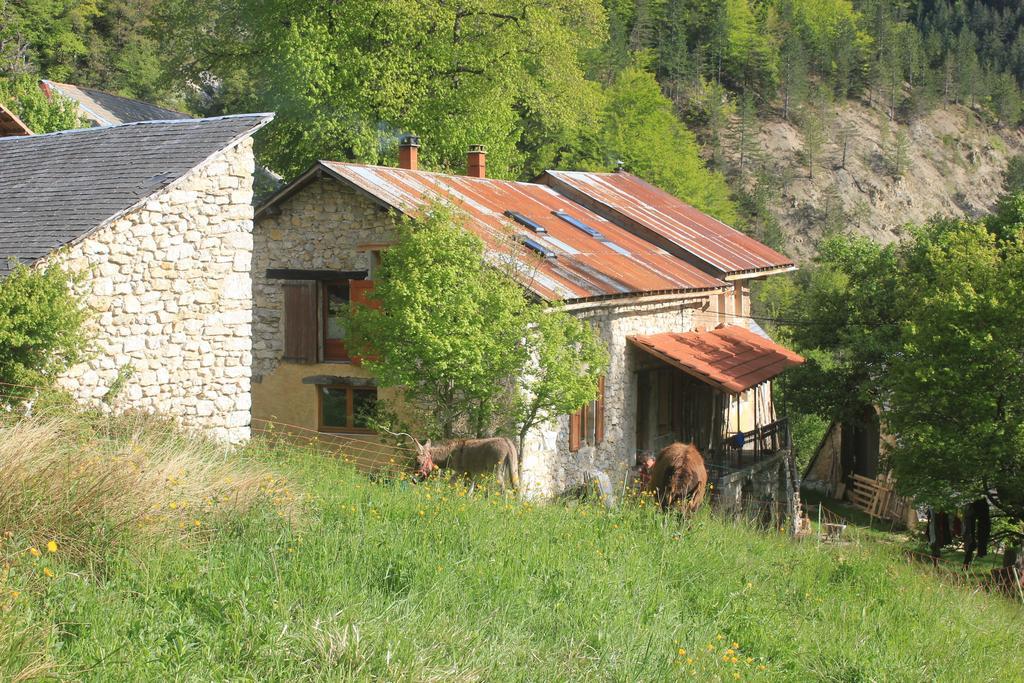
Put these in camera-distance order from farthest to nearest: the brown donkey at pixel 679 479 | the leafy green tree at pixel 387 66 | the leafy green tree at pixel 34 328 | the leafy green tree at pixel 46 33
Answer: the leafy green tree at pixel 46 33, the leafy green tree at pixel 387 66, the brown donkey at pixel 679 479, the leafy green tree at pixel 34 328

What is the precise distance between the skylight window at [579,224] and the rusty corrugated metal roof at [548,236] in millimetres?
105

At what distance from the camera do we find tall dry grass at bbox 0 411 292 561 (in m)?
6.32

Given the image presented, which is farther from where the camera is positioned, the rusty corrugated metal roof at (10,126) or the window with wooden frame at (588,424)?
the rusty corrugated metal roof at (10,126)

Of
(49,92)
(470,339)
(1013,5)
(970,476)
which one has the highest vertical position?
(1013,5)

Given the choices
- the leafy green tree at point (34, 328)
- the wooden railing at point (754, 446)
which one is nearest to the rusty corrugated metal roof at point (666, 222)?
the wooden railing at point (754, 446)

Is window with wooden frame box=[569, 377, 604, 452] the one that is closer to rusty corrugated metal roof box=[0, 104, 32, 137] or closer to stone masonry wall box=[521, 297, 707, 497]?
stone masonry wall box=[521, 297, 707, 497]

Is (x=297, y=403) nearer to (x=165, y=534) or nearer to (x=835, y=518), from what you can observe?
(x=165, y=534)

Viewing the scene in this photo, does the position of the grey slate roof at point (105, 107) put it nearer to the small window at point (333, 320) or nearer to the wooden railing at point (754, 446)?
the small window at point (333, 320)

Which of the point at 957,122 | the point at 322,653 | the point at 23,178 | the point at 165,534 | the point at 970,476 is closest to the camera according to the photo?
the point at 322,653

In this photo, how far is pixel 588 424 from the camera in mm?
19344

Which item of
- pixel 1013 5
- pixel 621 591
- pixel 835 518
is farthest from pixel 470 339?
pixel 1013 5

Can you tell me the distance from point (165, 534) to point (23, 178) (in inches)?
360

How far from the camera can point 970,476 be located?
60.8 ft

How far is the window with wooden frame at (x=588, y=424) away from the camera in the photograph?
18.4m
